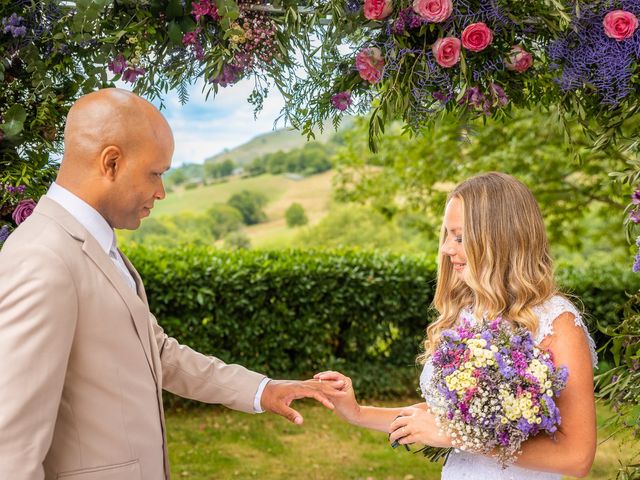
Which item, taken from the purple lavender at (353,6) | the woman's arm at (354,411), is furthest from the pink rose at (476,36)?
the woman's arm at (354,411)

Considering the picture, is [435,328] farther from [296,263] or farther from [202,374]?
[296,263]

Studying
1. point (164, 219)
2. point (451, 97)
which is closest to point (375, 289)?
point (451, 97)

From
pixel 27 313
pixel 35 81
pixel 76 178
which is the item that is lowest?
pixel 27 313

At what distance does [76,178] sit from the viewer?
202 centimetres

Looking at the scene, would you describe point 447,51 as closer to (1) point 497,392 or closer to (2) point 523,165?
(1) point 497,392

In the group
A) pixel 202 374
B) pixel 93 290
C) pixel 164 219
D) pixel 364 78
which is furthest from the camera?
pixel 164 219

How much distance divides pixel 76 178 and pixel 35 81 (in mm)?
944

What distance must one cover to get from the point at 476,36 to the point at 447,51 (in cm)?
12

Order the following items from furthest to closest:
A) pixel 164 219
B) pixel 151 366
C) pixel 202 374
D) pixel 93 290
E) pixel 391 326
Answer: pixel 164 219, pixel 391 326, pixel 202 374, pixel 151 366, pixel 93 290

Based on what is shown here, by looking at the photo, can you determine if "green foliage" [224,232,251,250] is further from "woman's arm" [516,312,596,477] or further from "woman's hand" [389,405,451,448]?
"woman's arm" [516,312,596,477]

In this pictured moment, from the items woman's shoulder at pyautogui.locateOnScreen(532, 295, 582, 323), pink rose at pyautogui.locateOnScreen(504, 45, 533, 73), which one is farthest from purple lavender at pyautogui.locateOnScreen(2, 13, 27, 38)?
woman's shoulder at pyautogui.locateOnScreen(532, 295, 582, 323)

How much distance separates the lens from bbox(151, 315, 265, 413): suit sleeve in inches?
106

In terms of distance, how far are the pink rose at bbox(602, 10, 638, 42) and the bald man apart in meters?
1.73

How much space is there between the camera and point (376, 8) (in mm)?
2689
